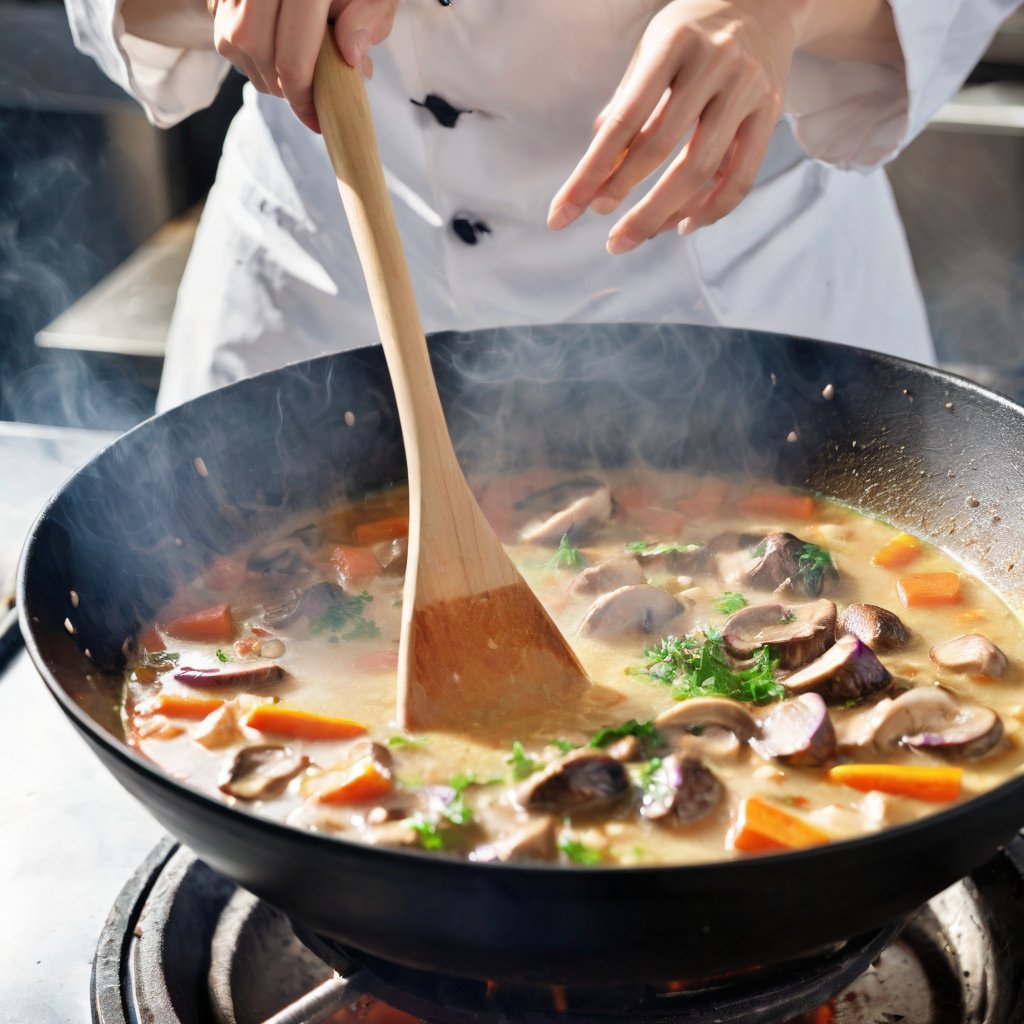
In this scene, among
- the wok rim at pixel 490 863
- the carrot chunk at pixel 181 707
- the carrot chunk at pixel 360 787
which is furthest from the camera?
the carrot chunk at pixel 181 707

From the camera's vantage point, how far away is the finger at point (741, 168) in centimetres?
169

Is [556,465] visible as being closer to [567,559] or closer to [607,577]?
[567,559]

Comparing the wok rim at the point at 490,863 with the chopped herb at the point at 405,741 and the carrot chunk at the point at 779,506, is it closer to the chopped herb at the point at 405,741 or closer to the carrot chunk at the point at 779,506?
the chopped herb at the point at 405,741

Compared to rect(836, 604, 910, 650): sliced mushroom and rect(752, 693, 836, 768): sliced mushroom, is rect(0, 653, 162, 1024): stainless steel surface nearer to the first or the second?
rect(752, 693, 836, 768): sliced mushroom

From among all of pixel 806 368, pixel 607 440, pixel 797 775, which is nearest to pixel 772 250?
pixel 806 368

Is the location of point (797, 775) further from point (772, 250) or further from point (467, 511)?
point (772, 250)

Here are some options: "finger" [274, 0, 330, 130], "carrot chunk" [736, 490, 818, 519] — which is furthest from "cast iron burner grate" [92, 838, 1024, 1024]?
"finger" [274, 0, 330, 130]

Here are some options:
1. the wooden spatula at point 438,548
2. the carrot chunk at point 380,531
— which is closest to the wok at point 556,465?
the carrot chunk at point 380,531

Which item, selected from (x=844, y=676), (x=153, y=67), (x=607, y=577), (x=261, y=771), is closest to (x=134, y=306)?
(x=153, y=67)

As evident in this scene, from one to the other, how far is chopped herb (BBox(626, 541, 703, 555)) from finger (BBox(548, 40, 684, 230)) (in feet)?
2.24

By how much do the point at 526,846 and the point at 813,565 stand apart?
0.86 m

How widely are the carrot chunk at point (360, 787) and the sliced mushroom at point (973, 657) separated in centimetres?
83

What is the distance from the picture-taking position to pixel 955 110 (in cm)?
456

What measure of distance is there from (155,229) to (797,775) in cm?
426
